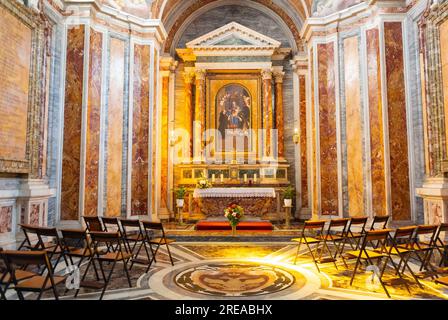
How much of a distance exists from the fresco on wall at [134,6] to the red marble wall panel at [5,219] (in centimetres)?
630

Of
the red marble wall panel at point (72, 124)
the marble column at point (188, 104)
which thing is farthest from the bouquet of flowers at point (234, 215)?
the marble column at point (188, 104)

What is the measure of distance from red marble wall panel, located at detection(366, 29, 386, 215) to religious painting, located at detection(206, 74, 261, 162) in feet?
17.1

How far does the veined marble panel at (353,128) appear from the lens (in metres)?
Result: 8.98

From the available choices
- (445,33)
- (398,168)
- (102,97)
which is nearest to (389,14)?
(445,33)

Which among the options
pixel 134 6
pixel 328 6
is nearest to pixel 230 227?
pixel 134 6

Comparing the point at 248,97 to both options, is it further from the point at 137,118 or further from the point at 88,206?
the point at 88,206

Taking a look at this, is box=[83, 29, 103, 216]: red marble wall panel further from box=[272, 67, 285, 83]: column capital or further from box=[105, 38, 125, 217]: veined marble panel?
box=[272, 67, 285, 83]: column capital

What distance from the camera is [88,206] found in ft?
27.3

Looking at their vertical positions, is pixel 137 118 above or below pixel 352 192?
above

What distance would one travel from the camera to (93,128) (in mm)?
8602

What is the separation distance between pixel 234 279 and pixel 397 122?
591 centimetres

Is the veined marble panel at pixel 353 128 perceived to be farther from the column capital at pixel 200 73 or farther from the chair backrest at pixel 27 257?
the chair backrest at pixel 27 257

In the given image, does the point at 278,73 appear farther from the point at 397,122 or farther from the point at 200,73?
the point at 397,122
